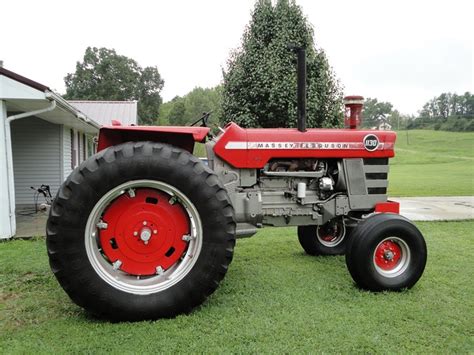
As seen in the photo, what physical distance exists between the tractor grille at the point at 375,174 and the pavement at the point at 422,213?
13.3 feet

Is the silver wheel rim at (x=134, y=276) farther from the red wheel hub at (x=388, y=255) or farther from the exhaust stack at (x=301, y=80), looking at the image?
the red wheel hub at (x=388, y=255)

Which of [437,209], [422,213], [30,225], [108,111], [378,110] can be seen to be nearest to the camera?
[30,225]

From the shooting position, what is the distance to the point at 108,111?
19.8m

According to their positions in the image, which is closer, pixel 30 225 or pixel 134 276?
pixel 134 276

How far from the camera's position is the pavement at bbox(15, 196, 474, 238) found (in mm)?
7304

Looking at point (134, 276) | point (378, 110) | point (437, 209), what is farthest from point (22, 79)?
point (378, 110)

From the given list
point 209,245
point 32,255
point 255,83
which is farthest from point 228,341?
point 255,83

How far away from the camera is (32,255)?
5.20m

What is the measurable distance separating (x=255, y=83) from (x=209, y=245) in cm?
868

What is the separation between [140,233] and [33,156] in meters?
9.07

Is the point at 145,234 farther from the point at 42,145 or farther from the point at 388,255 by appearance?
the point at 42,145

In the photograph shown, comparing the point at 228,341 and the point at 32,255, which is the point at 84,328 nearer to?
the point at 228,341

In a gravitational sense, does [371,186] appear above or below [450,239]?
above

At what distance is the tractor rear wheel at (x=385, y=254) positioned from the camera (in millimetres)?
3645
